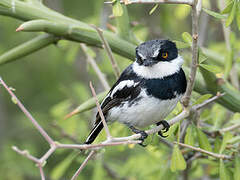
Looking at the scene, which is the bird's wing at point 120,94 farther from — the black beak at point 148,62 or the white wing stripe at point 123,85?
the black beak at point 148,62

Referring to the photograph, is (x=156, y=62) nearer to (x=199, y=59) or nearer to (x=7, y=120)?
(x=199, y=59)

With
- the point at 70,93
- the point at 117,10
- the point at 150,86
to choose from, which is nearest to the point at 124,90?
the point at 150,86

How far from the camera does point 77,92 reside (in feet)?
17.5

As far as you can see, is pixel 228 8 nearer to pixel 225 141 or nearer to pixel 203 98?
pixel 203 98

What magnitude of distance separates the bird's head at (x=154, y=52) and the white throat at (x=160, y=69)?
34 mm

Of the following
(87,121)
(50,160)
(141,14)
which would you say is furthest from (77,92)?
(141,14)

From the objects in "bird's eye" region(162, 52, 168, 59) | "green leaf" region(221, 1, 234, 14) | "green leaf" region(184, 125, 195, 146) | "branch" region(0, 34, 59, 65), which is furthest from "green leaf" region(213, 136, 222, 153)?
"branch" region(0, 34, 59, 65)

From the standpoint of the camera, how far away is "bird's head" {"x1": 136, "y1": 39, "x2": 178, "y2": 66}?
323cm

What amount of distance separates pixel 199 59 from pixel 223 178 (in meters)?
0.80

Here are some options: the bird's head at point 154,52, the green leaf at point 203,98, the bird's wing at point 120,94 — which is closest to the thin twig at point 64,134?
the bird's wing at point 120,94

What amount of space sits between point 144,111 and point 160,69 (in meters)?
0.34

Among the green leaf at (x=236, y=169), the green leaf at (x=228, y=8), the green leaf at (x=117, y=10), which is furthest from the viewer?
the green leaf at (x=236, y=169)

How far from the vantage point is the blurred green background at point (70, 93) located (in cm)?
462

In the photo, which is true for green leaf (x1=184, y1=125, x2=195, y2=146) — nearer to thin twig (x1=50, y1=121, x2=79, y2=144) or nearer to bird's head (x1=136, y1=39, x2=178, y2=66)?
bird's head (x1=136, y1=39, x2=178, y2=66)
